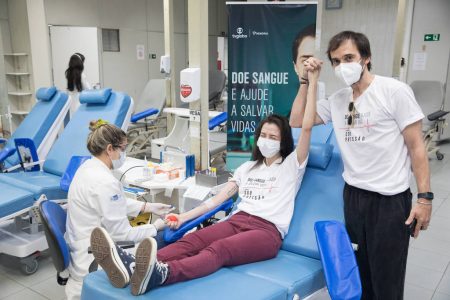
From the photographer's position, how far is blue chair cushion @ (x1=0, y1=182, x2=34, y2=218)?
2579 millimetres

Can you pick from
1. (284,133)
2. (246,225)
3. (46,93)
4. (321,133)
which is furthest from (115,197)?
(46,93)

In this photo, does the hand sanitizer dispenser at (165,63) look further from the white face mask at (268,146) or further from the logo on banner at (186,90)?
the white face mask at (268,146)

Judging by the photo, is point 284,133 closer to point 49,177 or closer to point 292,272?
point 292,272

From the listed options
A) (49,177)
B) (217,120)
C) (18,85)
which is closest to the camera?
(49,177)

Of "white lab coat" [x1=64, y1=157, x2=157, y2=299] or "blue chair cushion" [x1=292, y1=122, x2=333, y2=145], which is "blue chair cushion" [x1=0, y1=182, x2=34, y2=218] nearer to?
"white lab coat" [x1=64, y1=157, x2=157, y2=299]

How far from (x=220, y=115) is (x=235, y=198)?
2296 mm

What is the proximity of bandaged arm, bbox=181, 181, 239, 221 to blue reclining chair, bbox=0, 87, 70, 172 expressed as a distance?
6.93 ft

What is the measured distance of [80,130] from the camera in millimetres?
3527

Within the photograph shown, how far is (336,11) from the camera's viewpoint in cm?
532

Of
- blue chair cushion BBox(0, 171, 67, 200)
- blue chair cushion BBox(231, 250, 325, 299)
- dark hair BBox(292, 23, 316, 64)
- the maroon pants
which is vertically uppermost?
dark hair BBox(292, 23, 316, 64)

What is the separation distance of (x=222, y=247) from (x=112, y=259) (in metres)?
0.49

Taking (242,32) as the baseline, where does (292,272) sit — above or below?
below

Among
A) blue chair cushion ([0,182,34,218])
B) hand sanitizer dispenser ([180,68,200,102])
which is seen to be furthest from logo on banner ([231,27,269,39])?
blue chair cushion ([0,182,34,218])

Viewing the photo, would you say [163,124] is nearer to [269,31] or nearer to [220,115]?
[220,115]
